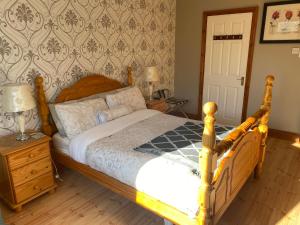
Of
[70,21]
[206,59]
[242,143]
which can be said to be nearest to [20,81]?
[70,21]

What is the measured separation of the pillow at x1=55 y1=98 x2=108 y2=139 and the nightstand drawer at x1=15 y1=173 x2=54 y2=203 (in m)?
0.48

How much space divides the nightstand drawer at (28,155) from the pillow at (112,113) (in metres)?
0.69

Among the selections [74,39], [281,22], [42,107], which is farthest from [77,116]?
[281,22]

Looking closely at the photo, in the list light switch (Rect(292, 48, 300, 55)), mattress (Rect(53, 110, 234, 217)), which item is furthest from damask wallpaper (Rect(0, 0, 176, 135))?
light switch (Rect(292, 48, 300, 55))

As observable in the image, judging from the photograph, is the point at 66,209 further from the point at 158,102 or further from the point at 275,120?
the point at 275,120

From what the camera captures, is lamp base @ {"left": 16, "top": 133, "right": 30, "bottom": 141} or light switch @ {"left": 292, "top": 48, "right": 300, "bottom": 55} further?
light switch @ {"left": 292, "top": 48, "right": 300, "bottom": 55}

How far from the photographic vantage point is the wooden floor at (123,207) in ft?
7.07

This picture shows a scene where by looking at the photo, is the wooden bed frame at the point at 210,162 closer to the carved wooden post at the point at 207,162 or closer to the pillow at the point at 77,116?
the carved wooden post at the point at 207,162

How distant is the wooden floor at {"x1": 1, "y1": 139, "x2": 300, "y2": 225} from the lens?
7.07 feet

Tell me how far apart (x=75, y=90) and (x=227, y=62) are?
2.65 meters

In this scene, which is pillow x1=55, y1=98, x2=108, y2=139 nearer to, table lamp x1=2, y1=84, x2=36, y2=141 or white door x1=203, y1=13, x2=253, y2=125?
table lamp x1=2, y1=84, x2=36, y2=141

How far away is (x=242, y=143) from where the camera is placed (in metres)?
2.01

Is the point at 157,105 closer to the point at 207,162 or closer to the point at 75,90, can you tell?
the point at 75,90

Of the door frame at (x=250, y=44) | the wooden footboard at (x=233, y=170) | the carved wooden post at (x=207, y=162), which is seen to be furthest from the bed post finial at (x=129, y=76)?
the carved wooden post at (x=207, y=162)
